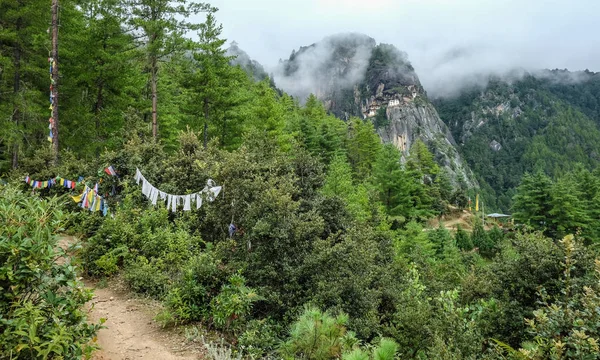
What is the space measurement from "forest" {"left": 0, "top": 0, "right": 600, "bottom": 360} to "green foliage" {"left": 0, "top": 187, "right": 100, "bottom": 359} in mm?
16

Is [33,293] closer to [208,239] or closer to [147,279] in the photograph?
[147,279]

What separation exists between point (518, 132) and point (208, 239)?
188 metres

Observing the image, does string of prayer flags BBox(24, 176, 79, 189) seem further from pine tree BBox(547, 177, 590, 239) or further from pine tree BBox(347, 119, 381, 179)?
pine tree BBox(547, 177, 590, 239)

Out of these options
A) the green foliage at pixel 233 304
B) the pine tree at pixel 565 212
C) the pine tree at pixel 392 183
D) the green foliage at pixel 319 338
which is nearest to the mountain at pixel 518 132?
the pine tree at pixel 565 212

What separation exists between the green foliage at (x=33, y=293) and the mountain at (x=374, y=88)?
104m

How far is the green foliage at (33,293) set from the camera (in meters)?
3.19

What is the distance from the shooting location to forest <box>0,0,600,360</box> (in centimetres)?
403

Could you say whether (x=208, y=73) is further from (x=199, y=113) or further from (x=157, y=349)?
(x=157, y=349)

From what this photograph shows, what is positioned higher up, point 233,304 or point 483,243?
point 233,304

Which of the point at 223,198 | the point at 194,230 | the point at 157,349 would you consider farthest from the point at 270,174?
the point at 157,349

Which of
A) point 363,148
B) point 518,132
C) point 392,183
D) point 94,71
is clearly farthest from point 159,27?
point 518,132

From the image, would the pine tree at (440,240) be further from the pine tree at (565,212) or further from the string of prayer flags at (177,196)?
the string of prayer flags at (177,196)

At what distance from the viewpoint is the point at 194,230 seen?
10438 mm

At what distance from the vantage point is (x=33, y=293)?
3.57 meters
